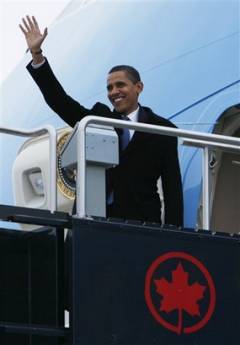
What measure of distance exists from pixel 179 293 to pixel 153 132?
0.87m

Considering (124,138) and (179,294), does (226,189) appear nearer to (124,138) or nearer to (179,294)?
(124,138)

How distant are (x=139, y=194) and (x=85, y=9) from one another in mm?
4487

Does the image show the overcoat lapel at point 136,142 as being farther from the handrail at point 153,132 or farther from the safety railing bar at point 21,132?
the safety railing bar at point 21,132

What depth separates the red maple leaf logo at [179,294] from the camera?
484 cm

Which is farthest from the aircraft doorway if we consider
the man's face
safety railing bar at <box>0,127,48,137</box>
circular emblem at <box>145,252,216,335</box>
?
safety railing bar at <box>0,127,48,137</box>

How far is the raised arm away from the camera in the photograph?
5.31 meters

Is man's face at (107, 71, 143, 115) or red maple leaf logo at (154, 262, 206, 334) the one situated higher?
man's face at (107, 71, 143, 115)

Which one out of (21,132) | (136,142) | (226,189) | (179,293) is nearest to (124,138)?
(136,142)

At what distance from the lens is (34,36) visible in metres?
5.34

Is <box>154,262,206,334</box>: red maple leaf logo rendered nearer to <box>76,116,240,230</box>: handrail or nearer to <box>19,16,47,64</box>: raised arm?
<box>76,116,240,230</box>: handrail

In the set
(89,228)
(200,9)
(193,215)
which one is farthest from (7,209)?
(200,9)

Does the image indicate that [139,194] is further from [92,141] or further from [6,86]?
[6,86]

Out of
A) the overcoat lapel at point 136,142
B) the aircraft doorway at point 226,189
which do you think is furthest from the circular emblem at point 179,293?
the aircraft doorway at point 226,189

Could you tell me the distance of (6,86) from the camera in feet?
34.6
